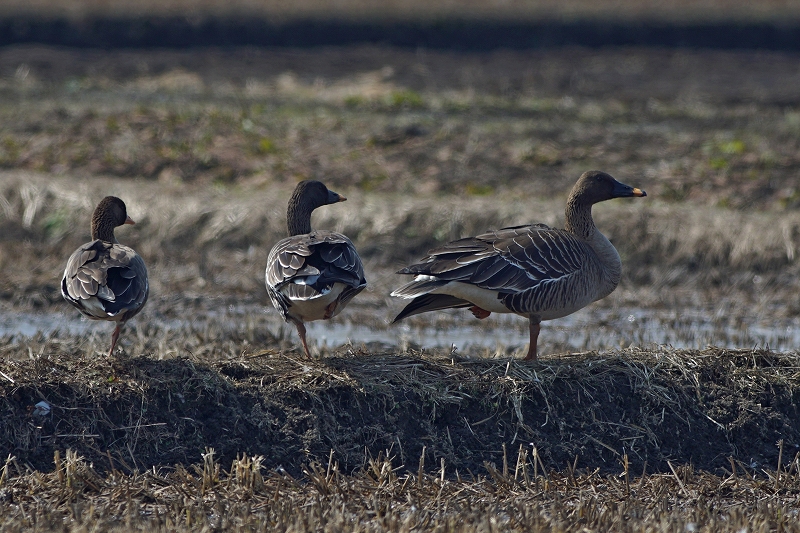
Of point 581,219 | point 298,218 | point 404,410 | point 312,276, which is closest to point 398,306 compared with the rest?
point 298,218

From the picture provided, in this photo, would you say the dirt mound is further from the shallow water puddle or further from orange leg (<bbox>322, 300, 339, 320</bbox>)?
the shallow water puddle

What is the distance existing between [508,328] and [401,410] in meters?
4.34

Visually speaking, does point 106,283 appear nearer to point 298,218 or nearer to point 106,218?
point 106,218

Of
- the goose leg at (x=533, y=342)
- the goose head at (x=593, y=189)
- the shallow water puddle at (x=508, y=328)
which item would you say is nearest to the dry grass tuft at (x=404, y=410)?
the goose leg at (x=533, y=342)

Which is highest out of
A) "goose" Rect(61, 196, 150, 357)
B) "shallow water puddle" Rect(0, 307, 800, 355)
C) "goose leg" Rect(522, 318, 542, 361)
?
"goose" Rect(61, 196, 150, 357)

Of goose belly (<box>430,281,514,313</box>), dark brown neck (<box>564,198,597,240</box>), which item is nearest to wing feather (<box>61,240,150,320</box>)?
goose belly (<box>430,281,514,313</box>)

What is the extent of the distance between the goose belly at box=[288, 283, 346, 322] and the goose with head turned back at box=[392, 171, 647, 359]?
1.49 feet

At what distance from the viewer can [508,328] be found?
1141 centimetres

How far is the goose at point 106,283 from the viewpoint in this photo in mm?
7422

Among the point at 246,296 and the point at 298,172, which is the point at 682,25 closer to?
the point at 298,172

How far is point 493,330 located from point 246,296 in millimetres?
3038

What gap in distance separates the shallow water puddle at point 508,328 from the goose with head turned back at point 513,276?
168 cm

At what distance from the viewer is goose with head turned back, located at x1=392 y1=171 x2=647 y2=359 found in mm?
7871

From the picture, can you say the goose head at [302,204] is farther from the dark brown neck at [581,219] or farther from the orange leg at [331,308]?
the dark brown neck at [581,219]
